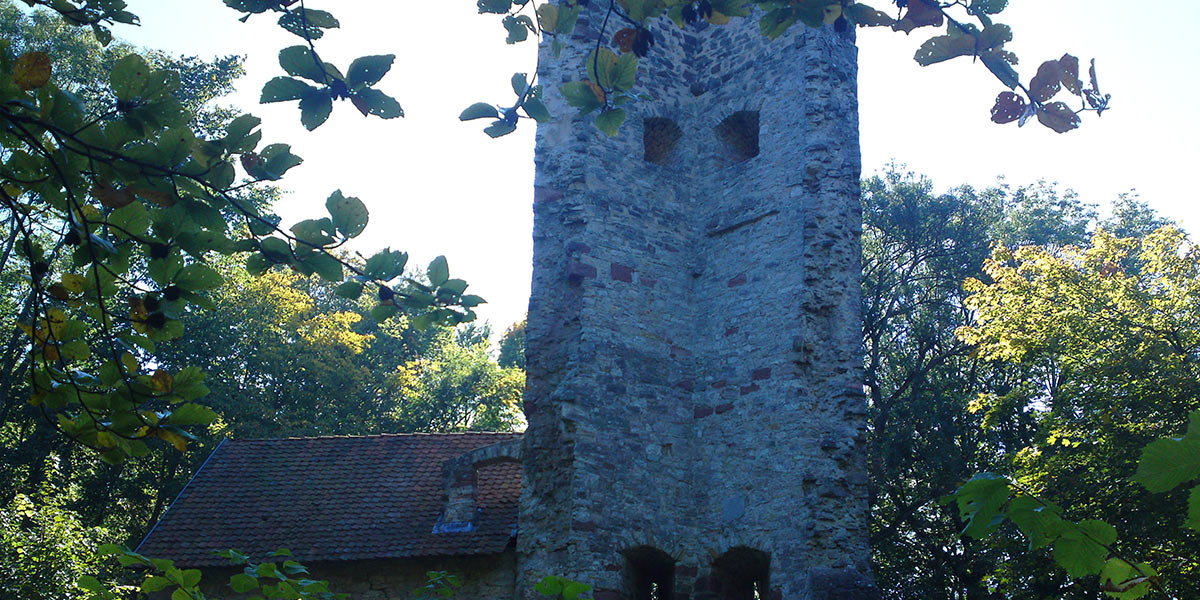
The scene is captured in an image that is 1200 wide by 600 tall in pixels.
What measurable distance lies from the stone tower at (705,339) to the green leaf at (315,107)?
7.73m

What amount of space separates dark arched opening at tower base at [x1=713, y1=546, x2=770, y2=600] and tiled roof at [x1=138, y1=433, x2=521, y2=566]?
2.59 metres

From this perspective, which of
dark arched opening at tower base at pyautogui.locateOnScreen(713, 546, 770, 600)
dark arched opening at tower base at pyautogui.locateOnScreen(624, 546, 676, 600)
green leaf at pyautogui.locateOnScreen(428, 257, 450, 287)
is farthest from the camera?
dark arched opening at tower base at pyautogui.locateOnScreen(624, 546, 676, 600)

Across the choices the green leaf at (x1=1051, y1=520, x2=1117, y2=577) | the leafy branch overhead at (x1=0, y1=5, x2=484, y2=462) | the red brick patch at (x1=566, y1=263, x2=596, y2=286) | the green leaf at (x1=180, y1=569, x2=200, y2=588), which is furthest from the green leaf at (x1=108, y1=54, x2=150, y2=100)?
the red brick patch at (x1=566, y1=263, x2=596, y2=286)

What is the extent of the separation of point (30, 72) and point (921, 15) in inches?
117

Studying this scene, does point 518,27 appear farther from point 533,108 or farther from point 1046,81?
A: point 1046,81

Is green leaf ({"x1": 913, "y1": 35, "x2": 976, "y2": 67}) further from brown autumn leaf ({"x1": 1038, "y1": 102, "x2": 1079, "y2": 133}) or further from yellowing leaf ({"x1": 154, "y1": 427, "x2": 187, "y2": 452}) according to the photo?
yellowing leaf ({"x1": 154, "y1": 427, "x2": 187, "y2": 452})

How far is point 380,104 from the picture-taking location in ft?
12.0

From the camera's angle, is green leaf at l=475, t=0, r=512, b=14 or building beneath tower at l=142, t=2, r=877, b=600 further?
building beneath tower at l=142, t=2, r=877, b=600

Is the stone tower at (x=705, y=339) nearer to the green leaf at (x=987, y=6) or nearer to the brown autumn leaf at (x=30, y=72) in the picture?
the green leaf at (x=987, y=6)

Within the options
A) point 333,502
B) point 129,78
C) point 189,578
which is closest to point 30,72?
point 129,78

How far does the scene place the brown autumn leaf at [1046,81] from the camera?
333 centimetres

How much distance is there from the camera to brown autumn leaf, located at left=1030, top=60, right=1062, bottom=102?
3.33 m

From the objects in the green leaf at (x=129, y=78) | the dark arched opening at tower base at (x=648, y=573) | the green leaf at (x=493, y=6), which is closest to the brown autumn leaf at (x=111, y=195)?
the green leaf at (x=129, y=78)

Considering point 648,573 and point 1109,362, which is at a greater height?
point 1109,362
